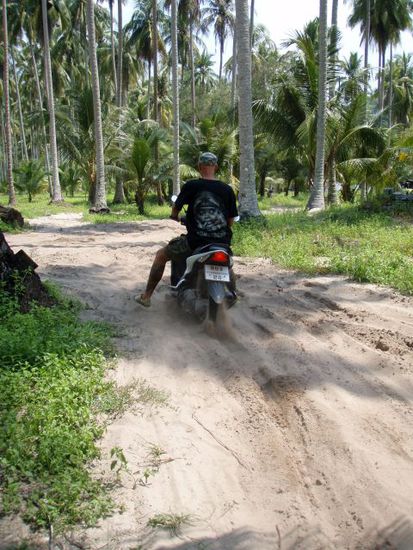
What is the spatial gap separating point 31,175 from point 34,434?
30.1m

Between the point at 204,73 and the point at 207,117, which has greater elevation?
the point at 204,73

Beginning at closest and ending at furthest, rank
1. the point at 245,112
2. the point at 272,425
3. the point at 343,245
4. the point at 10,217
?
the point at 272,425
the point at 343,245
the point at 245,112
the point at 10,217

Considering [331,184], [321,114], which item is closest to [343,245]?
[321,114]

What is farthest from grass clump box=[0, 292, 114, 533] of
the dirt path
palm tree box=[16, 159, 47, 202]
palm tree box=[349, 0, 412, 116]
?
palm tree box=[349, 0, 412, 116]

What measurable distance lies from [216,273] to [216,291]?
17 centimetres

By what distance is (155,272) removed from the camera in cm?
554

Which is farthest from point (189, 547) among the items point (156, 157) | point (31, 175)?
point (31, 175)

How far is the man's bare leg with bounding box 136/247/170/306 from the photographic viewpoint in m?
5.54

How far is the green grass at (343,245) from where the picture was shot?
6781 millimetres

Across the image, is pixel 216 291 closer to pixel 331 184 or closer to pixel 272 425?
pixel 272 425

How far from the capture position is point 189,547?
2291 mm

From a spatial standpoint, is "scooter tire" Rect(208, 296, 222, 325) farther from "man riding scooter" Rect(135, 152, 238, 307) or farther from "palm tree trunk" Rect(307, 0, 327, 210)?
"palm tree trunk" Rect(307, 0, 327, 210)

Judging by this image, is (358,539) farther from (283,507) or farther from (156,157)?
(156,157)

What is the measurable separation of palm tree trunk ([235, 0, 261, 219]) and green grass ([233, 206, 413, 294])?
35.4 inches
